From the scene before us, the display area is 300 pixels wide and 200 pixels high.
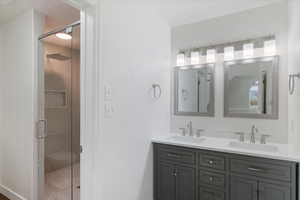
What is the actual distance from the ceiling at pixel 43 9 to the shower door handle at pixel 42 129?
139 centimetres

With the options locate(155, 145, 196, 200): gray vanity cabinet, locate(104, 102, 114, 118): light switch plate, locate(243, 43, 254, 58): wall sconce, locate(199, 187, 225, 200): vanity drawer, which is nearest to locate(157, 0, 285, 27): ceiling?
locate(243, 43, 254, 58): wall sconce

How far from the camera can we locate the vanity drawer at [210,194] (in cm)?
188

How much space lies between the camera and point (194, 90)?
2.62 meters

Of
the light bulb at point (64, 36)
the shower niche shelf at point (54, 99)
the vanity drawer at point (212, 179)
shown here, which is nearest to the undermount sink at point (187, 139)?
the vanity drawer at point (212, 179)

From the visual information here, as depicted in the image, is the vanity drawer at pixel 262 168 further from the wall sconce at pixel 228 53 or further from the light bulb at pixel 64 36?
the light bulb at pixel 64 36

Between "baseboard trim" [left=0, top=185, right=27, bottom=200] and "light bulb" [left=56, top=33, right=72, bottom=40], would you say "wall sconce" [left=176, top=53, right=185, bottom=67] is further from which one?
"baseboard trim" [left=0, top=185, right=27, bottom=200]

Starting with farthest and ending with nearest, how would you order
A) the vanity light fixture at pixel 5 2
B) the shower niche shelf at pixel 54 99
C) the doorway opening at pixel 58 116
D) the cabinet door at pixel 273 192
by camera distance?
the shower niche shelf at pixel 54 99 < the doorway opening at pixel 58 116 < the vanity light fixture at pixel 5 2 < the cabinet door at pixel 273 192

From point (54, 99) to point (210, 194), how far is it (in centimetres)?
216

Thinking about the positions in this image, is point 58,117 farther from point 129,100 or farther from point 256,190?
point 256,190

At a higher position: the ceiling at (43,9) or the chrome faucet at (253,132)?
the ceiling at (43,9)

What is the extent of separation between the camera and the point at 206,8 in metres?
2.24

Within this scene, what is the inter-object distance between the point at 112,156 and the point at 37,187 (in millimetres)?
1323

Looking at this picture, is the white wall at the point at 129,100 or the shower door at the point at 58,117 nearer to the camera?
the white wall at the point at 129,100

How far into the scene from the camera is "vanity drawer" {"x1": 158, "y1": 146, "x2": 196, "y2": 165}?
2043 millimetres
